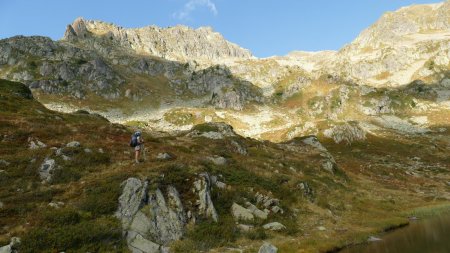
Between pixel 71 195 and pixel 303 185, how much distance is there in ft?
97.2

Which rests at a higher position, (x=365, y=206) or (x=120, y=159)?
(x=120, y=159)

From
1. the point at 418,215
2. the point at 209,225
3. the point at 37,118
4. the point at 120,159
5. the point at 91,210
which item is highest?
the point at 37,118

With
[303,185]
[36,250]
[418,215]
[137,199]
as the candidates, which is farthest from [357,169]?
[36,250]

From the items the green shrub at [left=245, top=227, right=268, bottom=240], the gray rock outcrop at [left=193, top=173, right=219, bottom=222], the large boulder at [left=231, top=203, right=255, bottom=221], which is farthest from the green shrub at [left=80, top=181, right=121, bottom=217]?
the green shrub at [left=245, top=227, right=268, bottom=240]

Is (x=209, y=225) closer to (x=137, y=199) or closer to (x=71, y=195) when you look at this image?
(x=137, y=199)

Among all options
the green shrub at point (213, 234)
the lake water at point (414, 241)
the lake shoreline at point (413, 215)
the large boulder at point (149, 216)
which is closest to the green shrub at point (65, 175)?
the large boulder at point (149, 216)

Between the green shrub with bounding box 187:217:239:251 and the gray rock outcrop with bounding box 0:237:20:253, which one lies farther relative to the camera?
the green shrub with bounding box 187:217:239:251

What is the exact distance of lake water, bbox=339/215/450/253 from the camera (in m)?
33.6

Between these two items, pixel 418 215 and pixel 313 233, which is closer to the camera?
pixel 313 233

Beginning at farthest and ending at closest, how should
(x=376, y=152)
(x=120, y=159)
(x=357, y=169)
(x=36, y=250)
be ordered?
(x=376, y=152) < (x=357, y=169) < (x=120, y=159) < (x=36, y=250)

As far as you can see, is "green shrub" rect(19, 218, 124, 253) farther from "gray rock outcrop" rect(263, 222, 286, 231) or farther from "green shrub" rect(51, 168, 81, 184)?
"gray rock outcrop" rect(263, 222, 286, 231)

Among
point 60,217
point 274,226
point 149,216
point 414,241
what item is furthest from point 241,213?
point 60,217

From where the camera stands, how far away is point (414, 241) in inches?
1467

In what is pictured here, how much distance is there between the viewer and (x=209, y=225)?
113 ft
